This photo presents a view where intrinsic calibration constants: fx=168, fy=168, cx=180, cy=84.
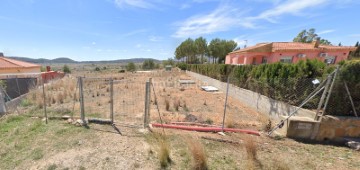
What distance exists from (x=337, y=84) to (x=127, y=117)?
732 centimetres

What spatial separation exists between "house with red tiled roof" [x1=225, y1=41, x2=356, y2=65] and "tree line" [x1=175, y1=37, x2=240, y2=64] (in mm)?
19670

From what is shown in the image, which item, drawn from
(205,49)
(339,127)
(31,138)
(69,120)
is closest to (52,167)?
(31,138)

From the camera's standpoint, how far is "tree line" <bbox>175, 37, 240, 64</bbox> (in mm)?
44938

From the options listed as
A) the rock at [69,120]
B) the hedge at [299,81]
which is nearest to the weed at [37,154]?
the rock at [69,120]

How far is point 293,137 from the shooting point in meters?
5.34

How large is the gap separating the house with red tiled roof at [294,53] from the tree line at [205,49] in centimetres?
1967

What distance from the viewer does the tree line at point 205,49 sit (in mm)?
44938

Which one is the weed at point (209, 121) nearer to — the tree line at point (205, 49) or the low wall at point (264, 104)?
the low wall at point (264, 104)

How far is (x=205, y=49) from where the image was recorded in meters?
48.0

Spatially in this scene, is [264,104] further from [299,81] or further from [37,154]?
[37,154]

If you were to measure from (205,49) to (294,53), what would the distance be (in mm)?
28025

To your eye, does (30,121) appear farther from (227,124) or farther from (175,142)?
(227,124)

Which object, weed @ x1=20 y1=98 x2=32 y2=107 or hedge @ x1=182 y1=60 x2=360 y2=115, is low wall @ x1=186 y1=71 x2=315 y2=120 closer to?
hedge @ x1=182 y1=60 x2=360 y2=115

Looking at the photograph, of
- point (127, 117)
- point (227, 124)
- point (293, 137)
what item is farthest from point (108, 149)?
point (293, 137)
